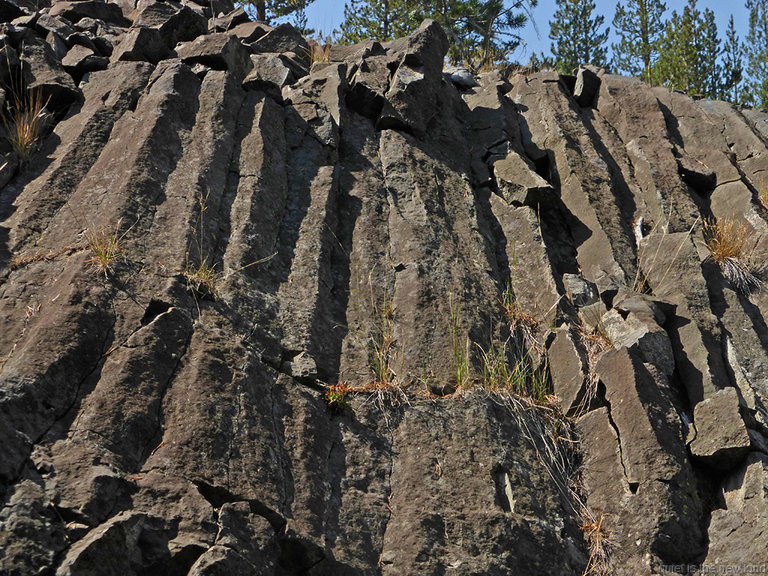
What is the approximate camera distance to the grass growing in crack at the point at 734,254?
26.8 ft

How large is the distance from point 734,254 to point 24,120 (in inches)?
287

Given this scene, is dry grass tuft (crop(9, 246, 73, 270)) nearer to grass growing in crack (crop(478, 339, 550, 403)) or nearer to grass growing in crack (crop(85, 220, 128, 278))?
grass growing in crack (crop(85, 220, 128, 278))

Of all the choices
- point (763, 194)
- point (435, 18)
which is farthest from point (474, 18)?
point (763, 194)

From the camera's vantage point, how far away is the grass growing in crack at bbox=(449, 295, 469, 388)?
6562mm

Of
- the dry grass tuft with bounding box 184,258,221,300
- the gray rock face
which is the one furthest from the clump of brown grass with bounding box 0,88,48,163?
the gray rock face

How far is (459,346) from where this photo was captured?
22.5 feet

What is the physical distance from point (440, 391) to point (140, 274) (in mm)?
2548

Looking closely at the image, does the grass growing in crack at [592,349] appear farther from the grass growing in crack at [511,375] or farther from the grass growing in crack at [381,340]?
the grass growing in crack at [381,340]

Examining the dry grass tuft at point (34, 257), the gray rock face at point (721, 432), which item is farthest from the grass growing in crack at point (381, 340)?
the dry grass tuft at point (34, 257)

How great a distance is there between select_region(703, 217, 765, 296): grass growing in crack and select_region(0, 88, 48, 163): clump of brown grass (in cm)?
687

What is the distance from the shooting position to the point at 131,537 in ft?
14.9

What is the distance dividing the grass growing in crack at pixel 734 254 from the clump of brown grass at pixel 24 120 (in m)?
6.87

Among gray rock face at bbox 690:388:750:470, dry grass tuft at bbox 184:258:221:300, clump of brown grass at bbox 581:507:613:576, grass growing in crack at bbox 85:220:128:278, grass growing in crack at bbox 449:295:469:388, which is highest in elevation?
grass growing in crack at bbox 85:220:128:278

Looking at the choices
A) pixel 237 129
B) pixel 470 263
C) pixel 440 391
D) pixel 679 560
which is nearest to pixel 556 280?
pixel 470 263
